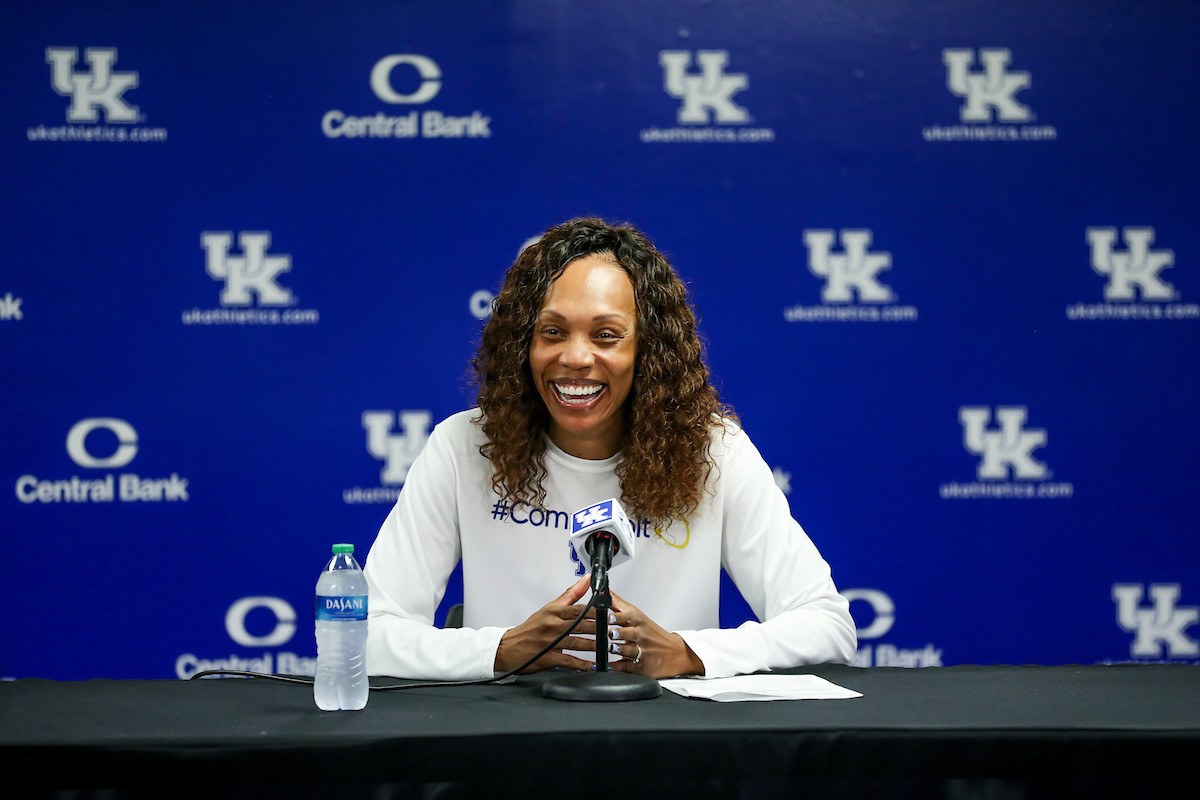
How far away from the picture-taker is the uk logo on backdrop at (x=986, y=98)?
282cm

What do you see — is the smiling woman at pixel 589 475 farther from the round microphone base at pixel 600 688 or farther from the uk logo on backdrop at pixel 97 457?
the uk logo on backdrop at pixel 97 457

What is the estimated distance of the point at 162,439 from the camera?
2.74 metres

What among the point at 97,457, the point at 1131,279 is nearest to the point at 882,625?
the point at 1131,279

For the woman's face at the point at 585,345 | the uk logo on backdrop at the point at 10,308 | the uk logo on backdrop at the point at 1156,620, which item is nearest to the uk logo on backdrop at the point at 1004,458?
the uk logo on backdrop at the point at 1156,620

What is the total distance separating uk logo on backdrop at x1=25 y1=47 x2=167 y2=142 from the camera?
2.76 meters

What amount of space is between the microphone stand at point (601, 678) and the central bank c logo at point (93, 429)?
6.59 ft

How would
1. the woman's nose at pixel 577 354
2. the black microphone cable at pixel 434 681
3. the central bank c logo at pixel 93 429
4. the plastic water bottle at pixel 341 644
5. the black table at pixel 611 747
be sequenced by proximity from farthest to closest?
the central bank c logo at pixel 93 429 → the woman's nose at pixel 577 354 → the black microphone cable at pixel 434 681 → the plastic water bottle at pixel 341 644 → the black table at pixel 611 747

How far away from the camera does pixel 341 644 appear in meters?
1.15

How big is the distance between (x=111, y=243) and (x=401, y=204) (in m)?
0.86

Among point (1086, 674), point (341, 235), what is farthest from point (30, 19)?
point (1086, 674)

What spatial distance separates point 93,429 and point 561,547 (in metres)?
1.77

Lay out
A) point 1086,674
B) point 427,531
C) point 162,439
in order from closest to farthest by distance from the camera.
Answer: point 1086,674 < point 427,531 < point 162,439

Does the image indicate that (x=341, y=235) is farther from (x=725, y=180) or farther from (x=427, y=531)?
(x=427, y=531)

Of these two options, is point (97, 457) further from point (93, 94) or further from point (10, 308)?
point (93, 94)
